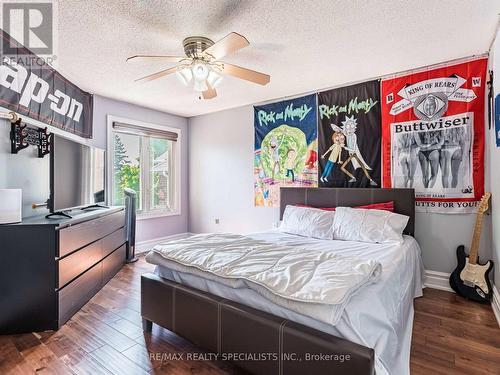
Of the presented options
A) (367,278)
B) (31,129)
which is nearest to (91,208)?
(31,129)

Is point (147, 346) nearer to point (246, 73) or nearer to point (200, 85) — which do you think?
point (200, 85)

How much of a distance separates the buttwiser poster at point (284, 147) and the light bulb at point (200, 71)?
199 cm

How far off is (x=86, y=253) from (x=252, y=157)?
2.66m

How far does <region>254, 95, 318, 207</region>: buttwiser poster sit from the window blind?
5.30 feet

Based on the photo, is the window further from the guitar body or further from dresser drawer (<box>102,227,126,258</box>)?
the guitar body

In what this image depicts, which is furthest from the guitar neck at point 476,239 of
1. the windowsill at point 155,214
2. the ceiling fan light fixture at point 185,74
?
the windowsill at point 155,214

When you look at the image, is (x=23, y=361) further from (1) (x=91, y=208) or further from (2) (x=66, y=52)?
(2) (x=66, y=52)

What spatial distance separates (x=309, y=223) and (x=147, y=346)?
2.03 meters

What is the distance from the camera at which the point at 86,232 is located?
2.73 metres

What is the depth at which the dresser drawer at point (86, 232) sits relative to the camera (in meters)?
2.34

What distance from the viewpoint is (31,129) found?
9.14 ft

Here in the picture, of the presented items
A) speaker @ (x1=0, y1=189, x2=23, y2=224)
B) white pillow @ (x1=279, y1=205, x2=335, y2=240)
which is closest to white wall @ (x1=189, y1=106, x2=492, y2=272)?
white pillow @ (x1=279, y1=205, x2=335, y2=240)

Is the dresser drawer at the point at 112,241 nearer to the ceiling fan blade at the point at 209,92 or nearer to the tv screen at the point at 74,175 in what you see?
the tv screen at the point at 74,175

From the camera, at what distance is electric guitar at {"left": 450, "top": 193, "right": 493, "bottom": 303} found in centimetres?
261
